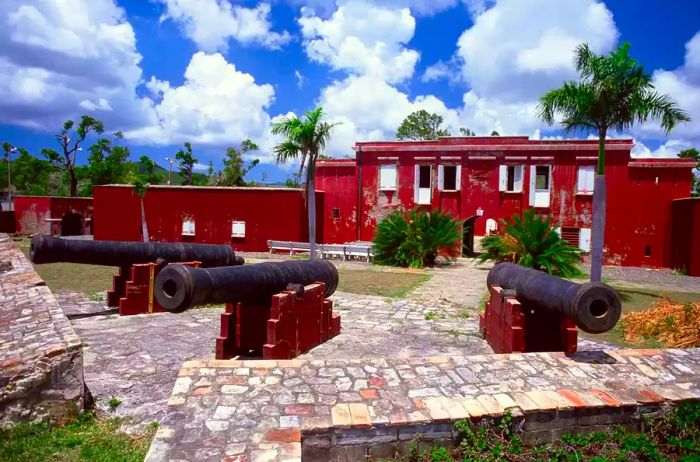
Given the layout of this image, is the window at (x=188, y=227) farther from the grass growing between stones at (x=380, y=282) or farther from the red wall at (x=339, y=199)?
the grass growing between stones at (x=380, y=282)

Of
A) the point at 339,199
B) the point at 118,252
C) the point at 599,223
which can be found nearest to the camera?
the point at 118,252

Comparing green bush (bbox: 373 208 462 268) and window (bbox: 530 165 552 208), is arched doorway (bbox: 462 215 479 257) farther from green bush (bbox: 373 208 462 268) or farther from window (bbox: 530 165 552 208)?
green bush (bbox: 373 208 462 268)

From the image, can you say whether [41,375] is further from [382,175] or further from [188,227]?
[188,227]

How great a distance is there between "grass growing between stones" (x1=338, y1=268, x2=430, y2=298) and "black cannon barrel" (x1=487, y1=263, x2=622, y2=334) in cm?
537

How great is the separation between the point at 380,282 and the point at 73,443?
10.1m

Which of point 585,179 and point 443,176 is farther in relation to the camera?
point 443,176

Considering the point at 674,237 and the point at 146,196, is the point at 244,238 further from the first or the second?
the point at 674,237

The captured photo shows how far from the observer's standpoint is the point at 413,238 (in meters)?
17.5

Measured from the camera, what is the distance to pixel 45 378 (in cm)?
362

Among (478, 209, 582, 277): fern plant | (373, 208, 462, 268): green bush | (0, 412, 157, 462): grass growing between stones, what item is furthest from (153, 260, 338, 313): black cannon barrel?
(373, 208, 462, 268): green bush

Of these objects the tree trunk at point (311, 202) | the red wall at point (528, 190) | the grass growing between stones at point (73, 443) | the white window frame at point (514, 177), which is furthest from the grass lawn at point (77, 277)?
the white window frame at point (514, 177)

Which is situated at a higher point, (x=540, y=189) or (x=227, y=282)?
(x=540, y=189)

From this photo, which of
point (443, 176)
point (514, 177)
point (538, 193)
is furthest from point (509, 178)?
point (443, 176)

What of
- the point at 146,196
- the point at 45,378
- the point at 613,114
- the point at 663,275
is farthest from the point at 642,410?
the point at 146,196
